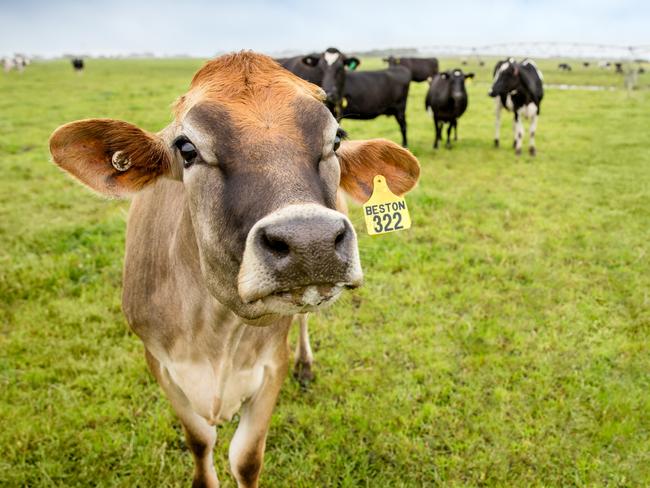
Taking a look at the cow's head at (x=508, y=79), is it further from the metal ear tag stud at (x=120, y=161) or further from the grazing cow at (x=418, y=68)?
the grazing cow at (x=418, y=68)

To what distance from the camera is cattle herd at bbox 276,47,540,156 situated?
36.8ft

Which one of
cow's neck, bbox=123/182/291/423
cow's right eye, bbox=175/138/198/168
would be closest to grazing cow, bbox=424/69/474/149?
cow's neck, bbox=123/182/291/423

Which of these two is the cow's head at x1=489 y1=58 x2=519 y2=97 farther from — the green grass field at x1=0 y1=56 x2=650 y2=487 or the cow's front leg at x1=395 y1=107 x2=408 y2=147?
the green grass field at x1=0 y1=56 x2=650 y2=487

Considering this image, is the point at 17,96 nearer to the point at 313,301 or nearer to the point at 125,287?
the point at 125,287

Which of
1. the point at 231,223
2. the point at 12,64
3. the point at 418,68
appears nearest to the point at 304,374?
the point at 231,223

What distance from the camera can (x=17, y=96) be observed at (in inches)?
842

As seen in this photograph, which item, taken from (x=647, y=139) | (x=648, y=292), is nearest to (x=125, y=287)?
(x=648, y=292)

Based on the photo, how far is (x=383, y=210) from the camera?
252cm

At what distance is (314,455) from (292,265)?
2261 millimetres

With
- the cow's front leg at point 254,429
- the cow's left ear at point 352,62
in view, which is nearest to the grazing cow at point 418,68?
the cow's left ear at point 352,62

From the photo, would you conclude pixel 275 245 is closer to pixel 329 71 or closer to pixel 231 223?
pixel 231 223

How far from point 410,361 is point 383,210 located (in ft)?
7.02

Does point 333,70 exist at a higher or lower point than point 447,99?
higher

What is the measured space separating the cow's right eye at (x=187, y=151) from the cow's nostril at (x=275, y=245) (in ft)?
1.90
